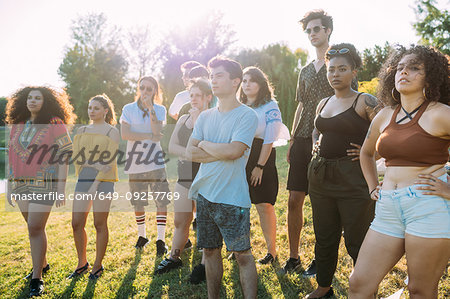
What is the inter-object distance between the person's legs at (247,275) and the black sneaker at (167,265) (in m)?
1.55

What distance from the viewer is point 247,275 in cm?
238

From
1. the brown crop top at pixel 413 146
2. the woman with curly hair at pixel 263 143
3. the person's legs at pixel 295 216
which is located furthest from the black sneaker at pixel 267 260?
the brown crop top at pixel 413 146

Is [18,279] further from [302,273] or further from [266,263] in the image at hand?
[302,273]

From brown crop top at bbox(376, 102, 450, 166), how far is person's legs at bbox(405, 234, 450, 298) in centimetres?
43

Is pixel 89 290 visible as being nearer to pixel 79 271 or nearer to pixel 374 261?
pixel 79 271

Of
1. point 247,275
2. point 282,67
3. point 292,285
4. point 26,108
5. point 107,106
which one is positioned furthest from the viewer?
point 282,67

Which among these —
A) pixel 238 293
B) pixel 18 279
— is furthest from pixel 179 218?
pixel 18 279

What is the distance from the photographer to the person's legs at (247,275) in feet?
7.71

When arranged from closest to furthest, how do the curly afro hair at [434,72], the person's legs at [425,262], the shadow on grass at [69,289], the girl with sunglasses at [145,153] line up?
the person's legs at [425,262] < the curly afro hair at [434,72] < the shadow on grass at [69,289] < the girl with sunglasses at [145,153]

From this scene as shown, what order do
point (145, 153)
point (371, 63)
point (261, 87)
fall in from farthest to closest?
1. point (371, 63)
2. point (145, 153)
3. point (261, 87)

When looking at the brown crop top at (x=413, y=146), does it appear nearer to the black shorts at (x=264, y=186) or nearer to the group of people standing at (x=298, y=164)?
the group of people standing at (x=298, y=164)

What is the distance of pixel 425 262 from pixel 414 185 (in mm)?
422

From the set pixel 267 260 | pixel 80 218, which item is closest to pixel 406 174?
pixel 267 260

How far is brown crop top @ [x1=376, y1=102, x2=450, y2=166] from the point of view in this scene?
5.85 feet
